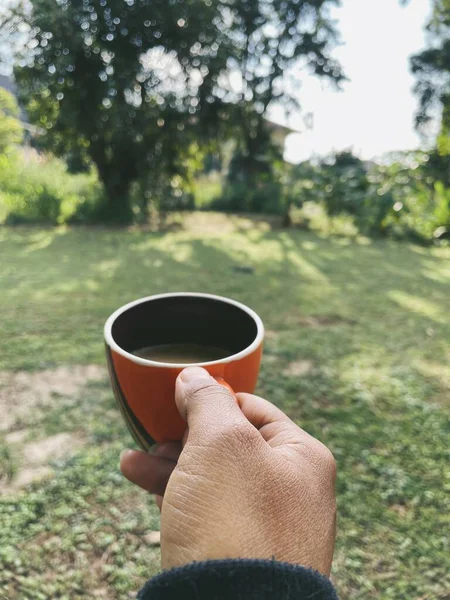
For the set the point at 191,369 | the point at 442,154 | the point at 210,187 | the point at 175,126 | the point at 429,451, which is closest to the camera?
the point at 191,369

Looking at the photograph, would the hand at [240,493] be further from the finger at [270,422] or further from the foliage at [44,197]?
the foliage at [44,197]

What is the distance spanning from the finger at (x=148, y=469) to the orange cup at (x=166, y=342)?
50 mm

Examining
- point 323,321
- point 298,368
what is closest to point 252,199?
point 323,321

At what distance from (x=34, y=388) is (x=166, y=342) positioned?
1379 mm

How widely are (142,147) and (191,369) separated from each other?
802 centimetres

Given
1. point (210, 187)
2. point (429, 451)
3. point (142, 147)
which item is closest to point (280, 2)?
point (210, 187)

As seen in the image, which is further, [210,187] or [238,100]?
[210,187]

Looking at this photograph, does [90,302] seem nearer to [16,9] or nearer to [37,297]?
[37,297]

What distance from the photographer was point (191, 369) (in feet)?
2.56

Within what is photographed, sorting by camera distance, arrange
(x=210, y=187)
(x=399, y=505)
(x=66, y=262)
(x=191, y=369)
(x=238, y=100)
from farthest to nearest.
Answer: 1. (x=210, y=187)
2. (x=238, y=100)
3. (x=66, y=262)
4. (x=399, y=505)
5. (x=191, y=369)

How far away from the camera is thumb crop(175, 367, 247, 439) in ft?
2.24

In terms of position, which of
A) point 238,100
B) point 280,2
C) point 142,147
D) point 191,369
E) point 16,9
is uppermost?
point 280,2

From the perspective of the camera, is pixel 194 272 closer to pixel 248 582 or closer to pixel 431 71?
pixel 248 582

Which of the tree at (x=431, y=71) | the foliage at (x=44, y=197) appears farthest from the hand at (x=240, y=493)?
the tree at (x=431, y=71)
